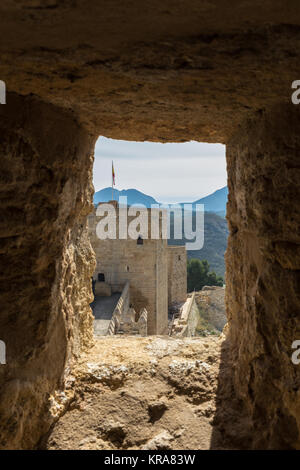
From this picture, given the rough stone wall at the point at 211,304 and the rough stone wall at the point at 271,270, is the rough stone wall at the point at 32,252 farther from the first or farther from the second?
the rough stone wall at the point at 211,304

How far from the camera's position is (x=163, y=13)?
1.38 metres

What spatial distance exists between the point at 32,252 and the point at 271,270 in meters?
1.48

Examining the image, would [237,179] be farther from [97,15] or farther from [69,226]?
[97,15]

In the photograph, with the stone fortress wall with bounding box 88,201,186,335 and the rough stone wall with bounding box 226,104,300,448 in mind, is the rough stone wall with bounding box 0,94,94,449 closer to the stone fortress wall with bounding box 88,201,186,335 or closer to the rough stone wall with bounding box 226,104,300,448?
the rough stone wall with bounding box 226,104,300,448

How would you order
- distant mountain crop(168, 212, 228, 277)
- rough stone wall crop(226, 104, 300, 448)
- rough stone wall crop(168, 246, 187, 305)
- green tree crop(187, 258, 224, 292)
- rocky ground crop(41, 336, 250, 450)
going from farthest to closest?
distant mountain crop(168, 212, 228, 277), green tree crop(187, 258, 224, 292), rough stone wall crop(168, 246, 187, 305), rocky ground crop(41, 336, 250, 450), rough stone wall crop(226, 104, 300, 448)

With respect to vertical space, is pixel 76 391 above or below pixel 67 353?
below

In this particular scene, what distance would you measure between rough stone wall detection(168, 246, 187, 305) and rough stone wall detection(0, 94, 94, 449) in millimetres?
17921

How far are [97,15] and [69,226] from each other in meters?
1.50

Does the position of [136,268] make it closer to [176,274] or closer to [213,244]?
[176,274]

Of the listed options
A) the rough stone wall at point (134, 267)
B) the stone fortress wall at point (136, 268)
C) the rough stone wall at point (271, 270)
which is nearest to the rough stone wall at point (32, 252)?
the rough stone wall at point (271, 270)

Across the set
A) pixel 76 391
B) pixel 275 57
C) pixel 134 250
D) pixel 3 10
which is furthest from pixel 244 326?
pixel 134 250

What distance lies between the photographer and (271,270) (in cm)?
204

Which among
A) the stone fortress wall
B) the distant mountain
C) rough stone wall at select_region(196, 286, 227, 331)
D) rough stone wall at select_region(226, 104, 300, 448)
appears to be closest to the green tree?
rough stone wall at select_region(196, 286, 227, 331)

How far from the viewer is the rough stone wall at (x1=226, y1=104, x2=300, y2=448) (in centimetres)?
188
